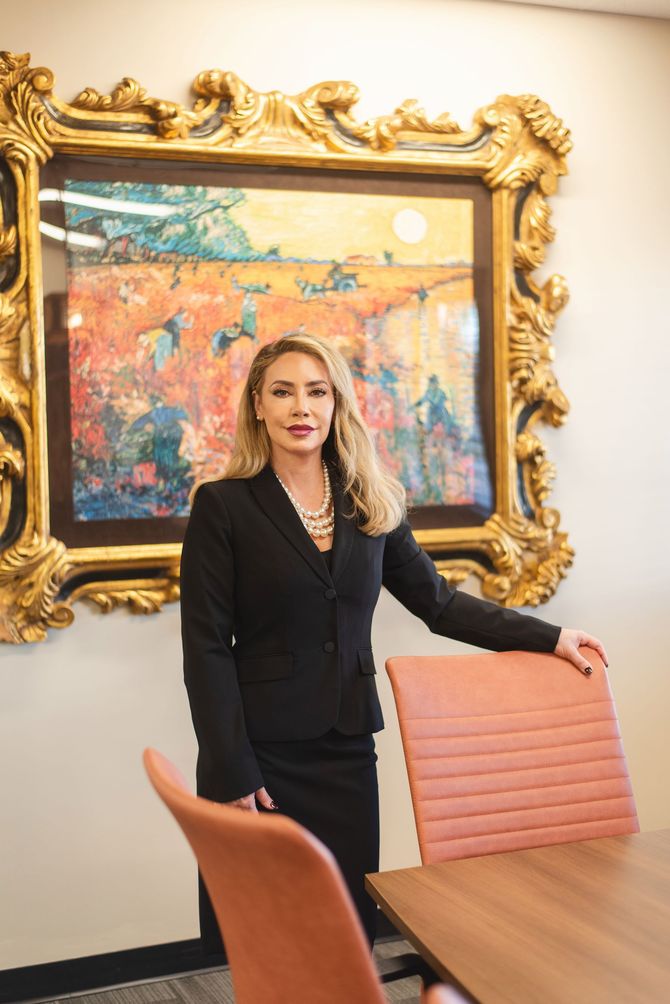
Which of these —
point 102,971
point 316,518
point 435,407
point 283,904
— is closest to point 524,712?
point 316,518

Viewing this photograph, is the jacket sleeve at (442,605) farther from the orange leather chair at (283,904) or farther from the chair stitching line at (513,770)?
the orange leather chair at (283,904)

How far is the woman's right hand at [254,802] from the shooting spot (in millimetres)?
2078

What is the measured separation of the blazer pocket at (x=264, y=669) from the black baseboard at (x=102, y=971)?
1.22 metres

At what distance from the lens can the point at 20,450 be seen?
9.57 ft

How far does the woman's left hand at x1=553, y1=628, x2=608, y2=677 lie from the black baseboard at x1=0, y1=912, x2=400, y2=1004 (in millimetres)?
1502

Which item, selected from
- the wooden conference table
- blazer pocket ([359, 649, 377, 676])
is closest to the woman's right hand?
blazer pocket ([359, 649, 377, 676])

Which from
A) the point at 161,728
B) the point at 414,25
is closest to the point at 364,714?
the point at 161,728

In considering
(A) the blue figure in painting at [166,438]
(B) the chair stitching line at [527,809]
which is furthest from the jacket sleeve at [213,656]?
(A) the blue figure in painting at [166,438]

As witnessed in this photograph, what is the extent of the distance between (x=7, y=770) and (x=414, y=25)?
2544 millimetres

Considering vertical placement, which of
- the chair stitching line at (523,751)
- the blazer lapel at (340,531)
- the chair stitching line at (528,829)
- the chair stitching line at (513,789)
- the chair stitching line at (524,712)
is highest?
the blazer lapel at (340,531)

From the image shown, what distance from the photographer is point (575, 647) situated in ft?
7.21

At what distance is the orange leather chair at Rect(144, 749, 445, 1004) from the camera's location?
95 centimetres

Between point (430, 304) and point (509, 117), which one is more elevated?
point (509, 117)

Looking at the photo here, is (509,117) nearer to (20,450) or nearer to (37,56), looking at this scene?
(37,56)
